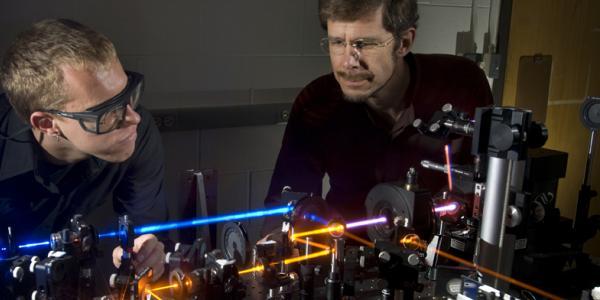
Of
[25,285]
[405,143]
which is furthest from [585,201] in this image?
[25,285]

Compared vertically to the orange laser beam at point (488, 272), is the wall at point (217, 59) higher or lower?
higher

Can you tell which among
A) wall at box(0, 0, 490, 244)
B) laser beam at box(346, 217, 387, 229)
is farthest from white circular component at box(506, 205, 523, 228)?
wall at box(0, 0, 490, 244)

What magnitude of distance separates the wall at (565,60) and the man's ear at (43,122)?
240 centimetres

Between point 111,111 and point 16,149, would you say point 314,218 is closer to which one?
point 111,111

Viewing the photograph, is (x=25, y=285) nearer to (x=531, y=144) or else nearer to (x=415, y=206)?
(x=415, y=206)

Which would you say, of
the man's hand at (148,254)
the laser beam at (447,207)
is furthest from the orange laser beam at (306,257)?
the laser beam at (447,207)

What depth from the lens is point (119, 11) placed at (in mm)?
1826

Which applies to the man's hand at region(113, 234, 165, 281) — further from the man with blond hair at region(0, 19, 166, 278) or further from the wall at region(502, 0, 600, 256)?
the wall at region(502, 0, 600, 256)

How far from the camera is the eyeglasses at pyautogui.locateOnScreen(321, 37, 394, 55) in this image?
215 centimetres

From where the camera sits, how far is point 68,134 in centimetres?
167

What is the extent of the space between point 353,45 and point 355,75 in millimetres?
131

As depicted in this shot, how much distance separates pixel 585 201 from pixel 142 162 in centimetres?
171

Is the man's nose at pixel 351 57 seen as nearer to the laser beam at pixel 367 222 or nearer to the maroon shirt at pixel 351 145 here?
the maroon shirt at pixel 351 145

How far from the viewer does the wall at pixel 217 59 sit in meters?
1.82
